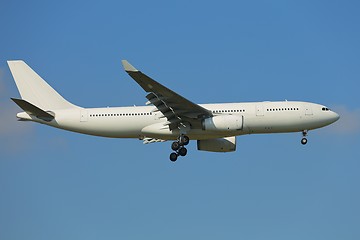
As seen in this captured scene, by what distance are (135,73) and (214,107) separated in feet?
27.1

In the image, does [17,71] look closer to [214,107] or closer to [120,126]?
[120,126]

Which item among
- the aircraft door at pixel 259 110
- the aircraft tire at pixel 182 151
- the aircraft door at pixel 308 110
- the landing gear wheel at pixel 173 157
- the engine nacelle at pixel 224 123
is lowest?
the landing gear wheel at pixel 173 157

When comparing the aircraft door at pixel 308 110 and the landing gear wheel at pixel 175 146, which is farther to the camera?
the landing gear wheel at pixel 175 146

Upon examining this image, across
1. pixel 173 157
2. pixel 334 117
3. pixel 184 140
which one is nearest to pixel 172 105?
pixel 184 140

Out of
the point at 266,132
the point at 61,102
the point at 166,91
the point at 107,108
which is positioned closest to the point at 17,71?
the point at 61,102

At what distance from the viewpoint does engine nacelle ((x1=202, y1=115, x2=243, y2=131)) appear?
50.1 metres

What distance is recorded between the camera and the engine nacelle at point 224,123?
50.1m

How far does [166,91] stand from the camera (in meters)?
48.6

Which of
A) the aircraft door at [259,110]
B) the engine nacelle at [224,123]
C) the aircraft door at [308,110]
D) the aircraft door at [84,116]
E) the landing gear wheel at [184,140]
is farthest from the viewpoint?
the aircraft door at [84,116]

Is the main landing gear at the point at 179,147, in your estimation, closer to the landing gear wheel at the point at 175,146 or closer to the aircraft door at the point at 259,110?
the landing gear wheel at the point at 175,146

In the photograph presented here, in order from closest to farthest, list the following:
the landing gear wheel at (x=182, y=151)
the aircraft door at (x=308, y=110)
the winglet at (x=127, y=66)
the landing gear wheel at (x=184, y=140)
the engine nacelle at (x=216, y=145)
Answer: the winglet at (x=127, y=66), the landing gear wheel at (x=184, y=140), the aircraft door at (x=308, y=110), the landing gear wheel at (x=182, y=151), the engine nacelle at (x=216, y=145)

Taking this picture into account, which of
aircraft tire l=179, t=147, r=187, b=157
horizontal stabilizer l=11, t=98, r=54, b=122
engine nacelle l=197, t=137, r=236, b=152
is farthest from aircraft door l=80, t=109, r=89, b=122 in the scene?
engine nacelle l=197, t=137, r=236, b=152

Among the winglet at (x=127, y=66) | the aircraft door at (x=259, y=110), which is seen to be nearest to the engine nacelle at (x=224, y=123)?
the aircraft door at (x=259, y=110)

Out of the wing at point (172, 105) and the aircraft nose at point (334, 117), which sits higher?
the aircraft nose at point (334, 117)
